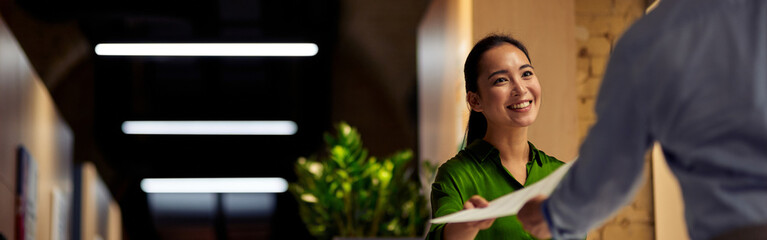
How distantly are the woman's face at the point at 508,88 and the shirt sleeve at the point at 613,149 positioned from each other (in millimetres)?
416

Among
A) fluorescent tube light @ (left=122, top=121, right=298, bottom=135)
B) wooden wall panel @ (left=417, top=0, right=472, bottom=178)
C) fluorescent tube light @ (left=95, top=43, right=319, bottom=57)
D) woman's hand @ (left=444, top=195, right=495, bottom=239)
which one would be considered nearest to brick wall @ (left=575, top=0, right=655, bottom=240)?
wooden wall panel @ (left=417, top=0, right=472, bottom=178)

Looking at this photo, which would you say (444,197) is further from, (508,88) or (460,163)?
(508,88)

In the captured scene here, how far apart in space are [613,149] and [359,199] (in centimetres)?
427

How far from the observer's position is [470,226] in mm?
1614

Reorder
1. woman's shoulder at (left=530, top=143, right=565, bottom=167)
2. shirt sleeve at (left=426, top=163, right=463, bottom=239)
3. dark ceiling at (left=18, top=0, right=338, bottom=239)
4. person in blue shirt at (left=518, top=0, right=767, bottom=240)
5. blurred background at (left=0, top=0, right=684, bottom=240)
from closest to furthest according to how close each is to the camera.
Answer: person in blue shirt at (left=518, top=0, right=767, bottom=240) < shirt sleeve at (left=426, top=163, right=463, bottom=239) < woman's shoulder at (left=530, top=143, right=565, bottom=167) < blurred background at (left=0, top=0, right=684, bottom=240) < dark ceiling at (left=18, top=0, right=338, bottom=239)

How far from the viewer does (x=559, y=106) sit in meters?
3.21

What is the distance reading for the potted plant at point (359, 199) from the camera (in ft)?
18.2

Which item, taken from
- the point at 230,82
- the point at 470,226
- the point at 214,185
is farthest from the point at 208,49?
the point at 470,226

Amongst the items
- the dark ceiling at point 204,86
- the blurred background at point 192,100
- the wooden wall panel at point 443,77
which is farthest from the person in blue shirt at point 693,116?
the dark ceiling at point 204,86

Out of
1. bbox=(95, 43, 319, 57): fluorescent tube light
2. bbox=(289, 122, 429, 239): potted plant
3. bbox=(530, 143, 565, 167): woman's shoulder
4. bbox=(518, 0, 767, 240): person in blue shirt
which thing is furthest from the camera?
bbox=(95, 43, 319, 57): fluorescent tube light

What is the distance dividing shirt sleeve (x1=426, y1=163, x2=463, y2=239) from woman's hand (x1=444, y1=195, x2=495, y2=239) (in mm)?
76

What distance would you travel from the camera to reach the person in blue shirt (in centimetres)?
121

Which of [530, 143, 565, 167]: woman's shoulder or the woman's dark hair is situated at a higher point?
the woman's dark hair

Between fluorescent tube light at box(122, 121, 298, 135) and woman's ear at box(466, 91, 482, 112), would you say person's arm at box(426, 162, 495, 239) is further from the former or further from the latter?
fluorescent tube light at box(122, 121, 298, 135)
